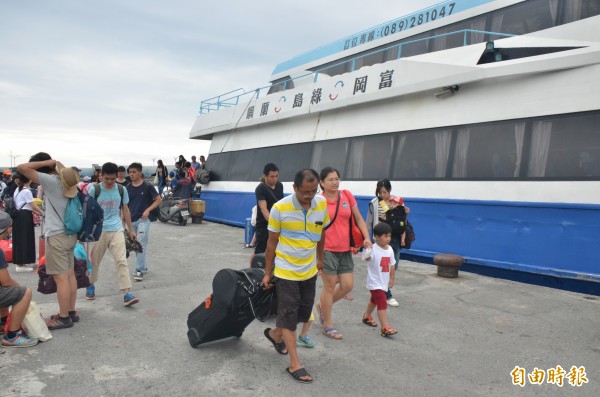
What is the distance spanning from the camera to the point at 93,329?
4.52 m

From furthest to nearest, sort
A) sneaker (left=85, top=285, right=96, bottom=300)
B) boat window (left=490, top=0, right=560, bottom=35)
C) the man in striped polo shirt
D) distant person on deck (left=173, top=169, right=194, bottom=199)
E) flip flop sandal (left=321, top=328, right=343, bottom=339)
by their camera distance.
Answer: distant person on deck (left=173, top=169, right=194, bottom=199), boat window (left=490, top=0, right=560, bottom=35), sneaker (left=85, top=285, right=96, bottom=300), flip flop sandal (left=321, top=328, right=343, bottom=339), the man in striped polo shirt

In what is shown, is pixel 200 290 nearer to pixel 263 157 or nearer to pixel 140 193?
pixel 140 193

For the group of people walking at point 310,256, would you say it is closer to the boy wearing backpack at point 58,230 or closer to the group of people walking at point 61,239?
the group of people walking at point 61,239

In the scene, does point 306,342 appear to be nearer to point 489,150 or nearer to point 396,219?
point 396,219

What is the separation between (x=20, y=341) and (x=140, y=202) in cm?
294

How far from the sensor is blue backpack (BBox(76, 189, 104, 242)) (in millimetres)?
4711

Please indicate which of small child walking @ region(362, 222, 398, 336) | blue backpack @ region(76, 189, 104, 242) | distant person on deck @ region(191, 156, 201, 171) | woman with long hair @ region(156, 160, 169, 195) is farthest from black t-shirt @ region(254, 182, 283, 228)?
woman with long hair @ region(156, 160, 169, 195)

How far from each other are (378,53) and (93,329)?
9.49m

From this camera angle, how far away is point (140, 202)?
668 centimetres

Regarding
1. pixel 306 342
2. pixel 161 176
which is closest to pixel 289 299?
pixel 306 342

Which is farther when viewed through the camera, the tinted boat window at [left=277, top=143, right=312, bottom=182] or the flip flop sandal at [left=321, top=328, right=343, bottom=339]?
the tinted boat window at [left=277, top=143, right=312, bottom=182]

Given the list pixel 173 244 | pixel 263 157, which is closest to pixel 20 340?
pixel 173 244

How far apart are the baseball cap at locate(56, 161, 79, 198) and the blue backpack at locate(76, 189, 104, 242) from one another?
9 cm

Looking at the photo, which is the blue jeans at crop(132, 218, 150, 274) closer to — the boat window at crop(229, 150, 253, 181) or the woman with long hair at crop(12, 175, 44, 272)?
the woman with long hair at crop(12, 175, 44, 272)
